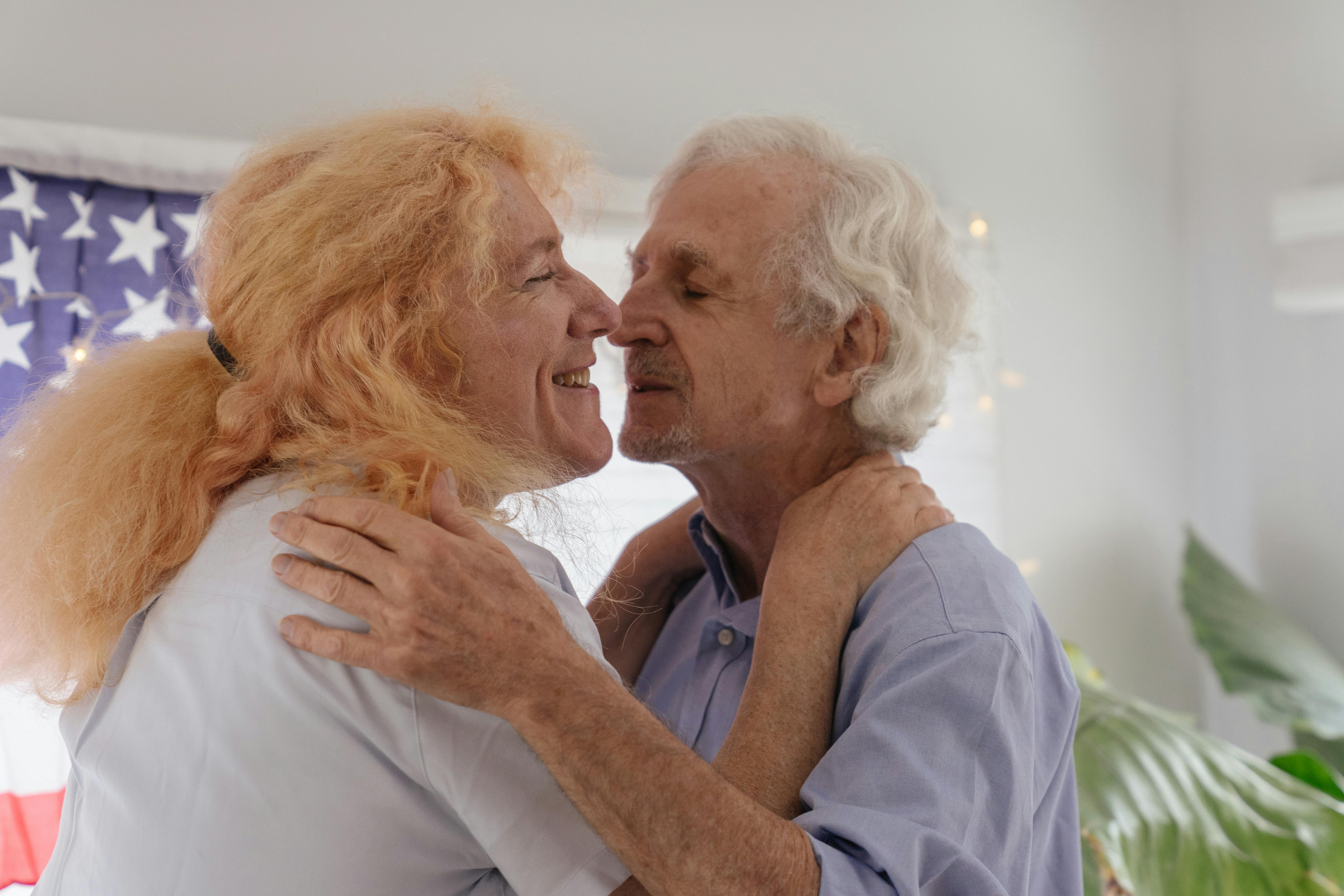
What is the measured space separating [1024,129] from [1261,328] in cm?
102

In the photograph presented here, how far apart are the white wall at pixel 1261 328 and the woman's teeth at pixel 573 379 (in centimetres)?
268

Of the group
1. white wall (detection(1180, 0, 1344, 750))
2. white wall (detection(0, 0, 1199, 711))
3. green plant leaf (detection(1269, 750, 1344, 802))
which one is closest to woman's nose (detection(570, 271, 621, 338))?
white wall (detection(0, 0, 1199, 711))

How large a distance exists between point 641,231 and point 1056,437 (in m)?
1.63

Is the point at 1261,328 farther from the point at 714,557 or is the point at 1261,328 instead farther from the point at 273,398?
the point at 273,398

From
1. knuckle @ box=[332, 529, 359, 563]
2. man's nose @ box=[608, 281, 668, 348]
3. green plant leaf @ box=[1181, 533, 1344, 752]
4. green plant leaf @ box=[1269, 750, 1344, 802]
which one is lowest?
green plant leaf @ box=[1269, 750, 1344, 802]

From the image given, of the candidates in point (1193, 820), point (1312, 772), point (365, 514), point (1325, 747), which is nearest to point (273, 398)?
point (365, 514)

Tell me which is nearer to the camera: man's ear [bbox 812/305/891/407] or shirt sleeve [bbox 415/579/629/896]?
shirt sleeve [bbox 415/579/629/896]

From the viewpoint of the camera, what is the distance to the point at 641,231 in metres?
2.75

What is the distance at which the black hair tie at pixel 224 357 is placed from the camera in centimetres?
99

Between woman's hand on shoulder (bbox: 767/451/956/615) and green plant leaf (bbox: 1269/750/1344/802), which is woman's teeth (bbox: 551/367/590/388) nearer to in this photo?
woman's hand on shoulder (bbox: 767/451/956/615)

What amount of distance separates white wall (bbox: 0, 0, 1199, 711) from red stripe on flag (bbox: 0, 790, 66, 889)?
173 centimetres

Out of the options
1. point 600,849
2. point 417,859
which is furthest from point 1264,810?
point 417,859

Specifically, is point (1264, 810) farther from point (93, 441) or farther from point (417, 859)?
point (93, 441)

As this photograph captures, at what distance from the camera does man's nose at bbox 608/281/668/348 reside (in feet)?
5.18
